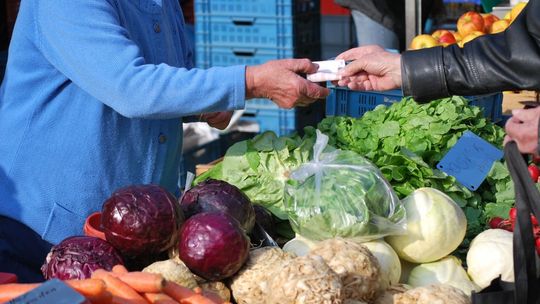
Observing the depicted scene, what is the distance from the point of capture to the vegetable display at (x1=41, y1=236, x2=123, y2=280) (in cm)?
214

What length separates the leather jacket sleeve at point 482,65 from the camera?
256cm

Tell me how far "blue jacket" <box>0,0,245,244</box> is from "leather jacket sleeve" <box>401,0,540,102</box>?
647 millimetres

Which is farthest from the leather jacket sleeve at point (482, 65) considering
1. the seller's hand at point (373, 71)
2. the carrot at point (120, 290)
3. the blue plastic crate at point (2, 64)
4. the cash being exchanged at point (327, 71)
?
the blue plastic crate at point (2, 64)

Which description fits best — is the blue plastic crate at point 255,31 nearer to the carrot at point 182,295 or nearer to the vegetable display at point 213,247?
the vegetable display at point 213,247

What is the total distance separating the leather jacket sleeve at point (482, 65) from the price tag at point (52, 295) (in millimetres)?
1514

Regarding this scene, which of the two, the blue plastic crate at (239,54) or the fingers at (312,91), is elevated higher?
the fingers at (312,91)

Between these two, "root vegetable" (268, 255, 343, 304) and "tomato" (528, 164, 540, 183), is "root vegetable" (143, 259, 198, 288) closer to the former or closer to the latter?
"root vegetable" (268, 255, 343, 304)

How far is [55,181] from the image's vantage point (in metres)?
2.60

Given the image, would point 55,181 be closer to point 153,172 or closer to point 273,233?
point 153,172

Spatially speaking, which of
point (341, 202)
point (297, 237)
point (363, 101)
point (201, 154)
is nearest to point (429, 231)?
point (341, 202)

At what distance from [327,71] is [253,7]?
11.8 ft

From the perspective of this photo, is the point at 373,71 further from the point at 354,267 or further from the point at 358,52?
the point at 354,267

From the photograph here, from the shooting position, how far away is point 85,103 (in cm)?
260

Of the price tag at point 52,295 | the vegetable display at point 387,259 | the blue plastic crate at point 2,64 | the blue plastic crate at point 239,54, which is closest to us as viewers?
the price tag at point 52,295
